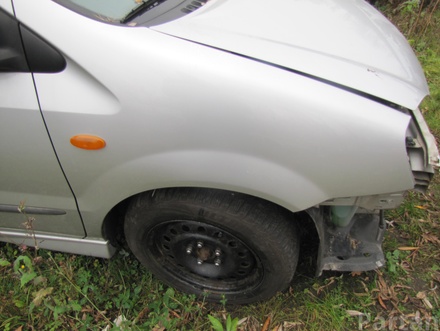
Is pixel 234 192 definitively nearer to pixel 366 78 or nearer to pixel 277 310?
pixel 366 78

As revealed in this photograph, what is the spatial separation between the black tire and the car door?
34cm

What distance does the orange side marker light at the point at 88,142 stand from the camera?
1469 mm

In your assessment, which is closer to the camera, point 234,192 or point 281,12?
point 234,192

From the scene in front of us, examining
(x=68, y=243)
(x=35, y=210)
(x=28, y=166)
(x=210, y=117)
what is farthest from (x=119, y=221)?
(x=210, y=117)

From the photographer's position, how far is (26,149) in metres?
1.57

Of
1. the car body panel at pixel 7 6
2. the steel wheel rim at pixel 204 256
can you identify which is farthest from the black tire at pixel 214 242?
the car body panel at pixel 7 6

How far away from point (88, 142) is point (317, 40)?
1028 millimetres

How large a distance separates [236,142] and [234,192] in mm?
286

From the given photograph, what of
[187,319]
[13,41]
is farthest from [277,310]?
[13,41]

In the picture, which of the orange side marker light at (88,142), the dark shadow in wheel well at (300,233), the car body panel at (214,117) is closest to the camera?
the car body panel at (214,117)

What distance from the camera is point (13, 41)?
1432 millimetres

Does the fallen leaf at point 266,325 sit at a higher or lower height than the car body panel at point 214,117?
lower

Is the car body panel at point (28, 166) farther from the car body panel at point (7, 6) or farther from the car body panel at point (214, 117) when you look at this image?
the car body panel at point (7, 6)

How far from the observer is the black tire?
161cm
